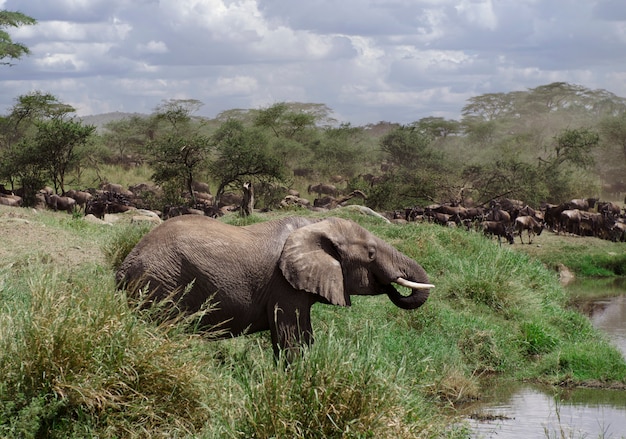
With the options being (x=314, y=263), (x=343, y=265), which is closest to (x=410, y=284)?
(x=343, y=265)

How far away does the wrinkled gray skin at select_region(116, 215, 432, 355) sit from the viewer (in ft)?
24.1

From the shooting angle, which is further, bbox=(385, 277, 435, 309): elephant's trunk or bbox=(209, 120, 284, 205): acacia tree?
bbox=(209, 120, 284, 205): acacia tree

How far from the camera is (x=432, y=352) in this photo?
10.5 m

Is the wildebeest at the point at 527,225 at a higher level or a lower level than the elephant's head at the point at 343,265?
lower

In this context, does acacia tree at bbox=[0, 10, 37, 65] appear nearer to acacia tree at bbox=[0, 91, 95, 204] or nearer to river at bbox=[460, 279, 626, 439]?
acacia tree at bbox=[0, 91, 95, 204]

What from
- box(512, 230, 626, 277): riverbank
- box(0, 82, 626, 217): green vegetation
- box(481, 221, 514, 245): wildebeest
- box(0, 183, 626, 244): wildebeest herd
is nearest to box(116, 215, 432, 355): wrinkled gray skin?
box(0, 183, 626, 244): wildebeest herd

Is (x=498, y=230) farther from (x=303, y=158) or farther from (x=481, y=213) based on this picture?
(x=303, y=158)

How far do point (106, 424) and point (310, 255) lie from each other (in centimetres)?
232

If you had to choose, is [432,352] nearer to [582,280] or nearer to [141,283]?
[141,283]

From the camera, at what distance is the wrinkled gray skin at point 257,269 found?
734 cm

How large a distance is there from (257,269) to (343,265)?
0.76 m

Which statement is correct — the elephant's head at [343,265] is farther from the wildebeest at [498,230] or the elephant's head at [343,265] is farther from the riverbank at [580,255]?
the wildebeest at [498,230]

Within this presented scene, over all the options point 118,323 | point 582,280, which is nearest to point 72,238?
point 118,323

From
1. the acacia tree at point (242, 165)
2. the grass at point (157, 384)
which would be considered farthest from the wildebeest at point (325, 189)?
the grass at point (157, 384)
